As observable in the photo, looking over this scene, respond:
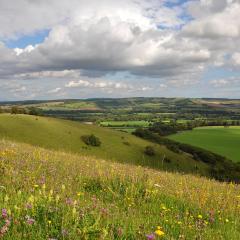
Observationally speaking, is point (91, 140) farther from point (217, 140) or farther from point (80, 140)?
point (217, 140)

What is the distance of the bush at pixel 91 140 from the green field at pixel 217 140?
49054mm

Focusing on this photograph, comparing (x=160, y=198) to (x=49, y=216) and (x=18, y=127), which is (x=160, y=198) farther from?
(x=18, y=127)

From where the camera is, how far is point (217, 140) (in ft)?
493

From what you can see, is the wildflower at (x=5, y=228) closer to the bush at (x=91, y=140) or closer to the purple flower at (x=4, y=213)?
the purple flower at (x=4, y=213)

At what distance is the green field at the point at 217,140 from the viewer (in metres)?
129

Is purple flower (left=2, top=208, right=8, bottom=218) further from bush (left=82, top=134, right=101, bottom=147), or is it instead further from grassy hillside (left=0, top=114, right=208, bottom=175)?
bush (left=82, top=134, right=101, bottom=147)

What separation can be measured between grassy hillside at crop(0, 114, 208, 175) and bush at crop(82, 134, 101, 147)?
1.07m

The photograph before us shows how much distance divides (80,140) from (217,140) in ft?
252

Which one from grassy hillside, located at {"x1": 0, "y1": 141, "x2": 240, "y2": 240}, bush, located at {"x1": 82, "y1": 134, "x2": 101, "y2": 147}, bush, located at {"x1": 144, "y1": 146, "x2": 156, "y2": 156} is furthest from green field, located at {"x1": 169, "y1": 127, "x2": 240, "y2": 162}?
grassy hillside, located at {"x1": 0, "y1": 141, "x2": 240, "y2": 240}

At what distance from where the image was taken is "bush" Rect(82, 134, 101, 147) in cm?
8825

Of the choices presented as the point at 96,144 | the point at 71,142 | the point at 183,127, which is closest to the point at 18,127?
the point at 71,142

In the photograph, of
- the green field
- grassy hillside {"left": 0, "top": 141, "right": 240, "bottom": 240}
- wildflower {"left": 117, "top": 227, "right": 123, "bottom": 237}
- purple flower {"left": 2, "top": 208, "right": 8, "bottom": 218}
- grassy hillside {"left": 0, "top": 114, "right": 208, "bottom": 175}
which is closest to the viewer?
purple flower {"left": 2, "top": 208, "right": 8, "bottom": 218}

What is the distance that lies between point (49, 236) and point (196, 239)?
2333 millimetres

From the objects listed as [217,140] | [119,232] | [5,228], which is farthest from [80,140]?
[5,228]
